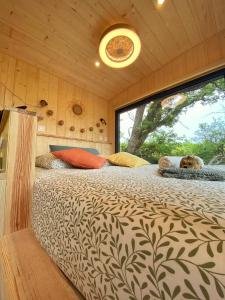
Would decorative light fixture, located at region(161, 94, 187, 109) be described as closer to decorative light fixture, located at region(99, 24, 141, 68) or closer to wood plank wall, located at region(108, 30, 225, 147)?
wood plank wall, located at region(108, 30, 225, 147)

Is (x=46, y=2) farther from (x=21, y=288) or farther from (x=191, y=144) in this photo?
(x=191, y=144)

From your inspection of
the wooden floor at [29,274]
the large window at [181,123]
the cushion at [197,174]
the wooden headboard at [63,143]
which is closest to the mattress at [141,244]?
the wooden floor at [29,274]

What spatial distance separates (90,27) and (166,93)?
1.31 m

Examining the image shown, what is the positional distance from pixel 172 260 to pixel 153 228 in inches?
2.4

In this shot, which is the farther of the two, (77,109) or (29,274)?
(77,109)

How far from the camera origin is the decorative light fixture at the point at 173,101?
6.91ft

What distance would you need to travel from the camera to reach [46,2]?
1354mm

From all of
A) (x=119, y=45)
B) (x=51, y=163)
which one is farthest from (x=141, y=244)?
(x=119, y=45)

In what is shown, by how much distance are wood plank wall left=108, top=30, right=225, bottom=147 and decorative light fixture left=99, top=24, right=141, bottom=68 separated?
722 mm

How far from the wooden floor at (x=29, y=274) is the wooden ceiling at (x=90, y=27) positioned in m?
1.96

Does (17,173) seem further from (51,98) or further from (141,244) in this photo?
(51,98)

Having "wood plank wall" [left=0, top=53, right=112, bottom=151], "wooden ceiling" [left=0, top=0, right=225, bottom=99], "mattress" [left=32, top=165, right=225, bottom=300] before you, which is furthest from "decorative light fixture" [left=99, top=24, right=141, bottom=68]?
"mattress" [left=32, top=165, right=225, bottom=300]

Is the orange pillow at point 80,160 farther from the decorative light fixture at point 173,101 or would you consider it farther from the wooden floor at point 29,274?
the decorative light fixture at point 173,101

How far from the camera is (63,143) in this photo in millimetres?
2221
